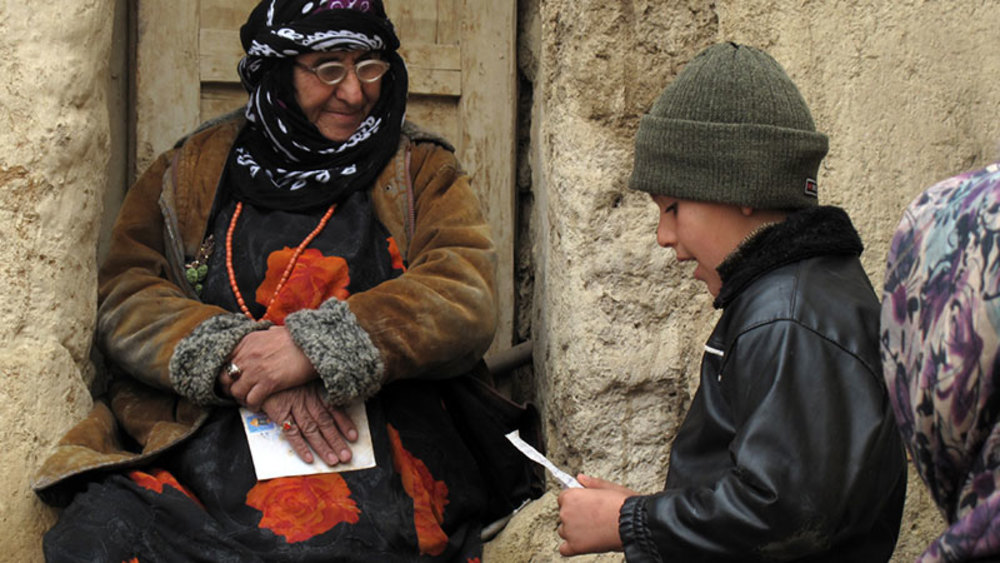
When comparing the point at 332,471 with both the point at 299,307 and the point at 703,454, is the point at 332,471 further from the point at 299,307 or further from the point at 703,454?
the point at 703,454

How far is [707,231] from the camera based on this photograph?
186 centimetres

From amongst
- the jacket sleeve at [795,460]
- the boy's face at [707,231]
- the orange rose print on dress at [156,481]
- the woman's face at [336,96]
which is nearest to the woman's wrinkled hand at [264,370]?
the orange rose print on dress at [156,481]

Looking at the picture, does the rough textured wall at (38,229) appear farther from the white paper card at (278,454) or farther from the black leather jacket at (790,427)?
the black leather jacket at (790,427)

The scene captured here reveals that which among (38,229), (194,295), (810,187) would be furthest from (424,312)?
(810,187)

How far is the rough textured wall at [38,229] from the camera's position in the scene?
264 cm

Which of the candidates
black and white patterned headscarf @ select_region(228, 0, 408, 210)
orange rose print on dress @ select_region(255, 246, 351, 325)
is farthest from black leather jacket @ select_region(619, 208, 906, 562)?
black and white patterned headscarf @ select_region(228, 0, 408, 210)

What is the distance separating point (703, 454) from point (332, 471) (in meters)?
1.18

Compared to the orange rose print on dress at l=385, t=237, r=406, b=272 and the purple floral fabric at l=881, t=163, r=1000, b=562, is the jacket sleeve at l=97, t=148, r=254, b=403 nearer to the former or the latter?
the orange rose print on dress at l=385, t=237, r=406, b=272

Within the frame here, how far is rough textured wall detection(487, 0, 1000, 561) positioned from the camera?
2.78m

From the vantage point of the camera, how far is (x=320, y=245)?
3016mm

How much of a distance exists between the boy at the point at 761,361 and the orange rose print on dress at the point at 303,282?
3.96 ft

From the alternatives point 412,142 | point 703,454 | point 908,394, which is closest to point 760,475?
point 703,454

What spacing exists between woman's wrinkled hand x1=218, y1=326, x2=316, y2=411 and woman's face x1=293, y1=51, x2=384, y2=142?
0.64 meters

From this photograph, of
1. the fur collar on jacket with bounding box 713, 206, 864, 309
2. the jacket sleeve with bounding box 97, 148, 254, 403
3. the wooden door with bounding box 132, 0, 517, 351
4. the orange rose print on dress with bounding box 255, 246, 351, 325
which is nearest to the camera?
the fur collar on jacket with bounding box 713, 206, 864, 309
